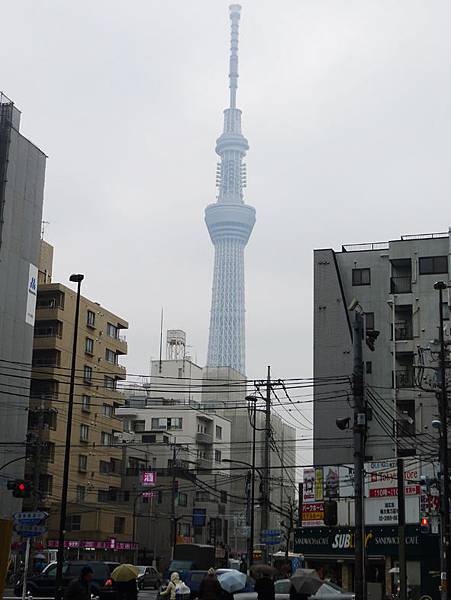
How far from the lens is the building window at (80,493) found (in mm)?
80088

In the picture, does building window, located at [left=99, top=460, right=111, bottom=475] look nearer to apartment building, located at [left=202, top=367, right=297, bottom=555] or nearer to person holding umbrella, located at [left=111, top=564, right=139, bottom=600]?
apartment building, located at [left=202, top=367, right=297, bottom=555]

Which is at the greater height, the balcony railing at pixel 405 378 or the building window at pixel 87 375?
the building window at pixel 87 375

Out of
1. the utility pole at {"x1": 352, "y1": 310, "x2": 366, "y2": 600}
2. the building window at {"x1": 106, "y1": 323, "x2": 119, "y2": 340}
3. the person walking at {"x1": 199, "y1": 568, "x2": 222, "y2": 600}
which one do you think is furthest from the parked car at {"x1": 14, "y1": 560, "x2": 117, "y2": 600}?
the building window at {"x1": 106, "y1": 323, "x2": 119, "y2": 340}

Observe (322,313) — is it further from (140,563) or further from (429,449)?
(140,563)

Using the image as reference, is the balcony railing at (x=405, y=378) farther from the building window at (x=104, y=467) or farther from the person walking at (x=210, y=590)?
Result: the person walking at (x=210, y=590)

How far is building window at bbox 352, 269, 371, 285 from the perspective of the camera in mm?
66000

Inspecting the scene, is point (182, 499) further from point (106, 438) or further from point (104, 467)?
point (106, 438)

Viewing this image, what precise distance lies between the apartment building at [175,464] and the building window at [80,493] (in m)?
4.65

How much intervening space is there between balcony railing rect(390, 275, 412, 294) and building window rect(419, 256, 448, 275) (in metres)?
1.24

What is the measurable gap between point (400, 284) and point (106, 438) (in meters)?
34.1

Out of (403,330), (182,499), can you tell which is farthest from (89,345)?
(403,330)

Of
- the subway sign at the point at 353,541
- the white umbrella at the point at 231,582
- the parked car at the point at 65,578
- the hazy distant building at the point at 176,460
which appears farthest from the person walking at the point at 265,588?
the hazy distant building at the point at 176,460

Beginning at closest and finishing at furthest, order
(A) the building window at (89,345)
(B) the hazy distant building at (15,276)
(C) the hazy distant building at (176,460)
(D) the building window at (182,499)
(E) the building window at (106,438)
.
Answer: (B) the hazy distant building at (15,276)
(A) the building window at (89,345)
(E) the building window at (106,438)
(C) the hazy distant building at (176,460)
(D) the building window at (182,499)

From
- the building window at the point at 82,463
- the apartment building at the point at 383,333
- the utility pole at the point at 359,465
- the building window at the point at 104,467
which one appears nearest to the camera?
the utility pole at the point at 359,465
